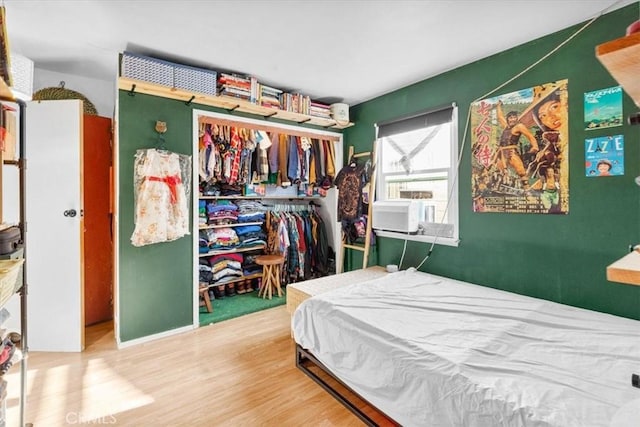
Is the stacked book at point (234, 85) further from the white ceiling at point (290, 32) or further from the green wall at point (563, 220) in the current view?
the green wall at point (563, 220)

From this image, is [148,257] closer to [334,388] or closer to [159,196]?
[159,196]

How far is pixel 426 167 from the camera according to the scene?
2.99 m

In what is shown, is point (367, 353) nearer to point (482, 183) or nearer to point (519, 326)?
point (519, 326)

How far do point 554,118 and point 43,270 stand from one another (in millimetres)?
4017

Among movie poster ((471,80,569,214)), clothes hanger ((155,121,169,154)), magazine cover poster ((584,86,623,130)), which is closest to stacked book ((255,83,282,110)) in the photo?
clothes hanger ((155,121,169,154))

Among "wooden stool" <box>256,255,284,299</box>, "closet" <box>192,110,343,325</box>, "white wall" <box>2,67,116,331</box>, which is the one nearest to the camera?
"white wall" <box>2,67,116,331</box>

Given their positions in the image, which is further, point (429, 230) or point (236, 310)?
point (236, 310)

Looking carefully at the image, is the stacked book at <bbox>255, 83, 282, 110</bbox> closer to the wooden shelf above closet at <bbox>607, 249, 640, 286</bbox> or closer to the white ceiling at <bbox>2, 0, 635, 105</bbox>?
the white ceiling at <bbox>2, 0, 635, 105</bbox>

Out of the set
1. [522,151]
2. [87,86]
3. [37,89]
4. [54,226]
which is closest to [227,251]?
[54,226]

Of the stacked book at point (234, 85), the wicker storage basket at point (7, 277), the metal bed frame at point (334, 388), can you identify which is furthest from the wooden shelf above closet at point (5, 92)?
the metal bed frame at point (334, 388)

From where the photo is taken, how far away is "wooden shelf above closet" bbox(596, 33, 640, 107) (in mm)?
538

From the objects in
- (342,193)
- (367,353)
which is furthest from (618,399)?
(342,193)

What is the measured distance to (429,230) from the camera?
2.94 metres

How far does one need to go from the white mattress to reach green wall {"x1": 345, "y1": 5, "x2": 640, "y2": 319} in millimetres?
192
